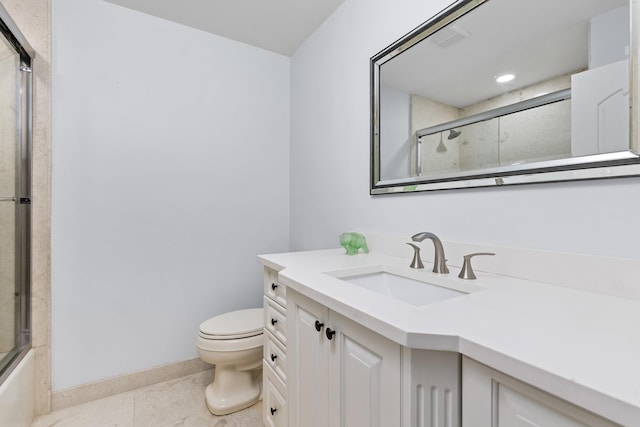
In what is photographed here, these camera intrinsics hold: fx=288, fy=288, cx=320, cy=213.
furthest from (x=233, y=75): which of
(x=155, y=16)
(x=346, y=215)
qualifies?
(x=346, y=215)

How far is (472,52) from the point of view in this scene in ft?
3.57

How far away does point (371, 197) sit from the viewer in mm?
1516

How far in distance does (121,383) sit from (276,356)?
1151mm

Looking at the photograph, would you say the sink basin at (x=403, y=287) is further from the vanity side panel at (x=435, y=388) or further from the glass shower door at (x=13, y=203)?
the glass shower door at (x=13, y=203)

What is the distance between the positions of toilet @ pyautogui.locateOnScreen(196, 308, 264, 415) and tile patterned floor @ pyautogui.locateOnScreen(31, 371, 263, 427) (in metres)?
0.06

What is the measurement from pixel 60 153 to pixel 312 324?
1717 millimetres

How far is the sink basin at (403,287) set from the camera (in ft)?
3.14

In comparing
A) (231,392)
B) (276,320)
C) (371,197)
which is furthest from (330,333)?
(231,392)

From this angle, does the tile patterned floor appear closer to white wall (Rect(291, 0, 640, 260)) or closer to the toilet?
the toilet

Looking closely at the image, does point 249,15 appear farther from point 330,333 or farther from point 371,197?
point 330,333

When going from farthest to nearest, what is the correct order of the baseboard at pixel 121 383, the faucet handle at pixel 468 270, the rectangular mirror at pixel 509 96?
the baseboard at pixel 121 383 < the faucet handle at pixel 468 270 < the rectangular mirror at pixel 509 96

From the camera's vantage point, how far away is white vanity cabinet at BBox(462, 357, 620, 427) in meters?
0.41

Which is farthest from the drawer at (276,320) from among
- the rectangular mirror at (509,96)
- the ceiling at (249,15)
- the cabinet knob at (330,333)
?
the ceiling at (249,15)

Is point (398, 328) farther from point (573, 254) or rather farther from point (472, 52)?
point (472, 52)
